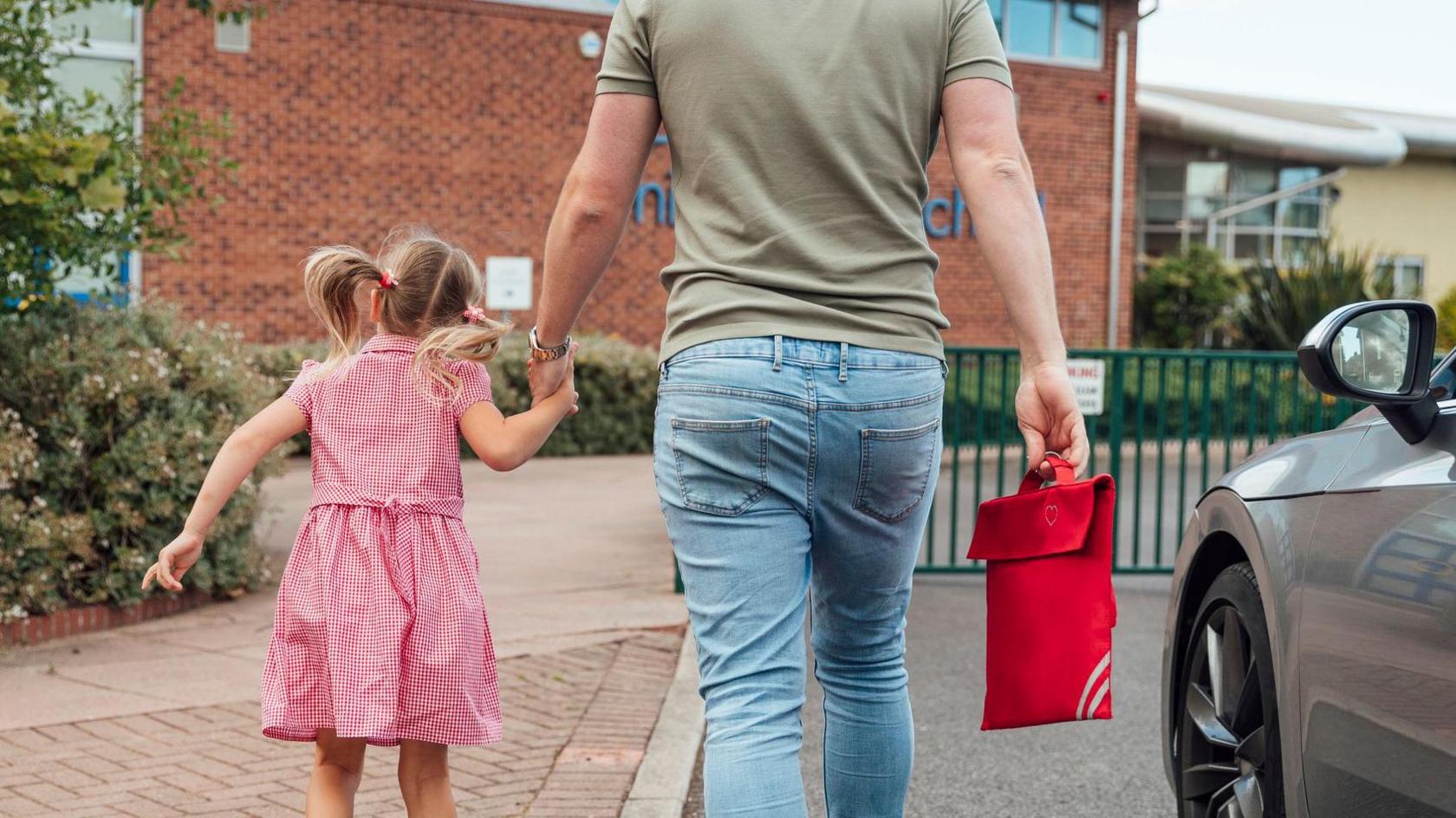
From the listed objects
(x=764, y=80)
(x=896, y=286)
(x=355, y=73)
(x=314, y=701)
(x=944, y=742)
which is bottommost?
(x=944, y=742)

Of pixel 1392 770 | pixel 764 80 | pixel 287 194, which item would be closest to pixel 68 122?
pixel 764 80

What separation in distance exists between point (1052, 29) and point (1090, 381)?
14472 millimetres

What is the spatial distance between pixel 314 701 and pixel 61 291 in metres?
4.31

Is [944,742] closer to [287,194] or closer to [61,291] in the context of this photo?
[61,291]

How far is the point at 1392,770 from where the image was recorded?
238cm

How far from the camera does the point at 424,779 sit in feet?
10.3

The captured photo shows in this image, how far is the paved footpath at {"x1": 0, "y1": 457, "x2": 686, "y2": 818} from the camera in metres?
4.07

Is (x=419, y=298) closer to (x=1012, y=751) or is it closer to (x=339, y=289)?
(x=339, y=289)

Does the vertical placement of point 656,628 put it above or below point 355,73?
below

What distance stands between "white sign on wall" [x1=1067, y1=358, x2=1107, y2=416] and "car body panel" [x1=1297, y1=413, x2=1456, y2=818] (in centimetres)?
544

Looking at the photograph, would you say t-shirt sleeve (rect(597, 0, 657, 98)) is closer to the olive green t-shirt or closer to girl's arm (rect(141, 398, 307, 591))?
the olive green t-shirt

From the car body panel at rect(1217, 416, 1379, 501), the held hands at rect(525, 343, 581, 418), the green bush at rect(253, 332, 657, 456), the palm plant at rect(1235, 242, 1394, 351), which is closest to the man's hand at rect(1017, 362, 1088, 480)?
the car body panel at rect(1217, 416, 1379, 501)

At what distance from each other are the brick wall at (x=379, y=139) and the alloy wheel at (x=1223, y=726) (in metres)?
14.8

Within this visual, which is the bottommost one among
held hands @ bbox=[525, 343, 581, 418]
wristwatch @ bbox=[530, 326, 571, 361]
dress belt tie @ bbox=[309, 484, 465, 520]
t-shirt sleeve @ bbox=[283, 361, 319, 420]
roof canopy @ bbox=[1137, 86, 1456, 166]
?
dress belt tie @ bbox=[309, 484, 465, 520]
